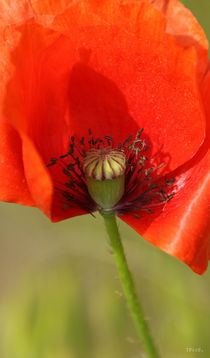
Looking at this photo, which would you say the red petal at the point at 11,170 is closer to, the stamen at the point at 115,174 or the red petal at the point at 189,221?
the stamen at the point at 115,174

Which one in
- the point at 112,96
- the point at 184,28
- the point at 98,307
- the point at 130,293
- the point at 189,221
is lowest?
the point at 98,307

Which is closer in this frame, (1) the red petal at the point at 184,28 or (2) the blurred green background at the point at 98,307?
(1) the red petal at the point at 184,28

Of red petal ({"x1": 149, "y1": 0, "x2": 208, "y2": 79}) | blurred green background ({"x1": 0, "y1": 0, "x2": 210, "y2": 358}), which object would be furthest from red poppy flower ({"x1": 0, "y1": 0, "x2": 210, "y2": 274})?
blurred green background ({"x1": 0, "y1": 0, "x2": 210, "y2": 358})

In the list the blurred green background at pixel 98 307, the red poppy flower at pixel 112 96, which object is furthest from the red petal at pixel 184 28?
the blurred green background at pixel 98 307

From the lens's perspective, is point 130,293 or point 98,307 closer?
point 130,293

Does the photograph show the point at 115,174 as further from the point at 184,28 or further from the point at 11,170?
the point at 184,28

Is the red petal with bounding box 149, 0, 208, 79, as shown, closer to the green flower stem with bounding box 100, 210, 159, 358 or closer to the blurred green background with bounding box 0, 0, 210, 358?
the green flower stem with bounding box 100, 210, 159, 358

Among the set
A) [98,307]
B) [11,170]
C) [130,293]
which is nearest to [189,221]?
[130,293]
